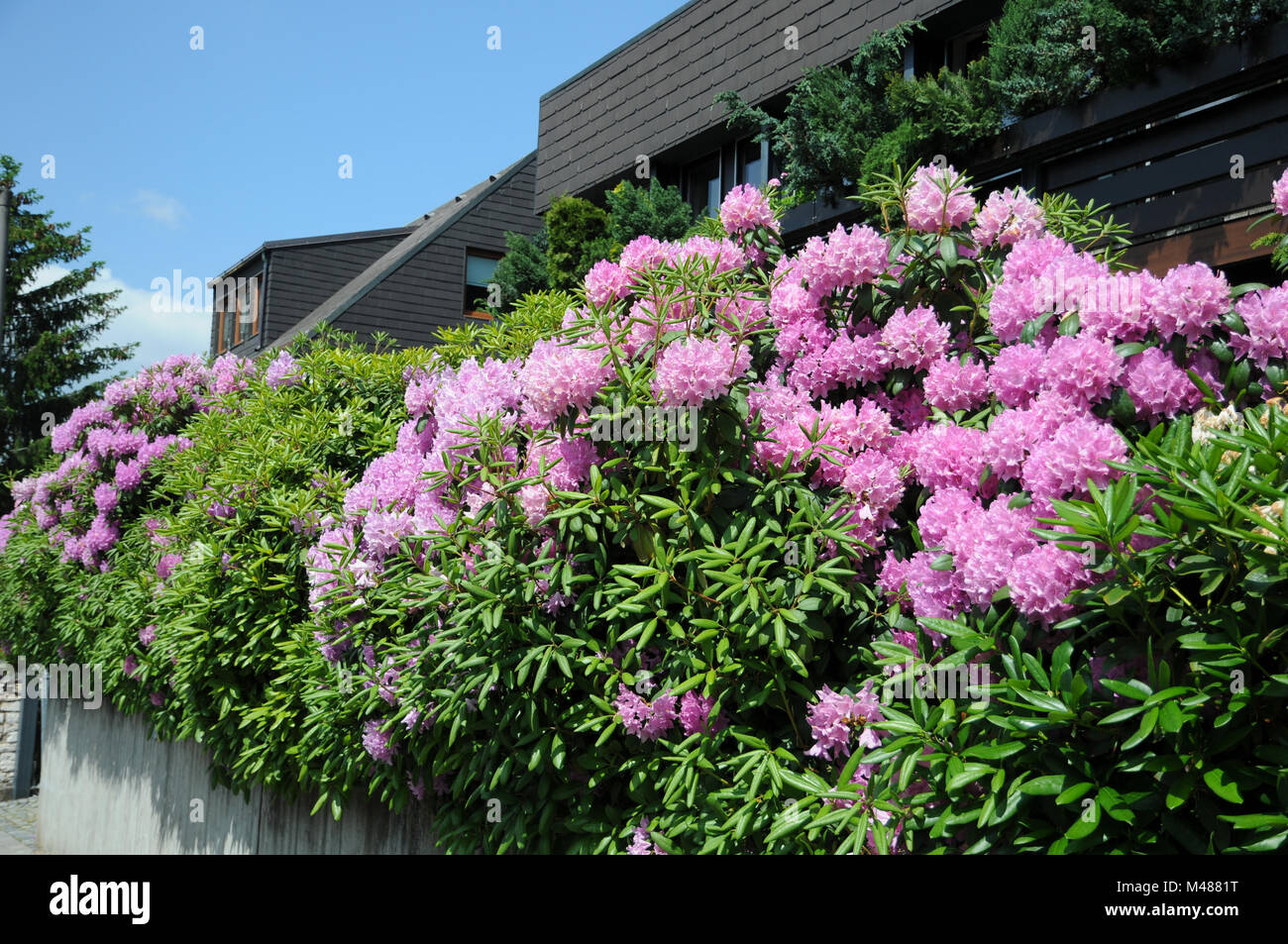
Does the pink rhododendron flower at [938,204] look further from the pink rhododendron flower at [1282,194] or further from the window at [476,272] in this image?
the window at [476,272]

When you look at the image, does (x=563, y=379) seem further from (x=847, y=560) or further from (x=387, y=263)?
(x=387, y=263)

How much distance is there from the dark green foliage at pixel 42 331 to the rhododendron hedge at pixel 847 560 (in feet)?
90.0

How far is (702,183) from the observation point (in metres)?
13.6

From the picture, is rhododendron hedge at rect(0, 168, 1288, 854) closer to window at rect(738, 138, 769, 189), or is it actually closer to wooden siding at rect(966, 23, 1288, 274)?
wooden siding at rect(966, 23, 1288, 274)

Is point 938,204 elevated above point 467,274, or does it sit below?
below

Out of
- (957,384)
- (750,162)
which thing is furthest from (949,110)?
(957,384)

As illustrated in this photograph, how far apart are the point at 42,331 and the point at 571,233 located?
21459mm

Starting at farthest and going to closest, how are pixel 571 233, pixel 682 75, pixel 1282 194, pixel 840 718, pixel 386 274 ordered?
pixel 386 274, pixel 571 233, pixel 682 75, pixel 1282 194, pixel 840 718

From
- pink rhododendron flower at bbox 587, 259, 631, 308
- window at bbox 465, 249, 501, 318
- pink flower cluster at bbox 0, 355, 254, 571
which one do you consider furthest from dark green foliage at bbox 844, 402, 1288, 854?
window at bbox 465, 249, 501, 318

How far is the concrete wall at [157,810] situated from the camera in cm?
463

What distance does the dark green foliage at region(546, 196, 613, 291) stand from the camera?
1385 cm

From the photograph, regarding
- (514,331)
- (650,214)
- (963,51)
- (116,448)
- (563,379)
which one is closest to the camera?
(563,379)
